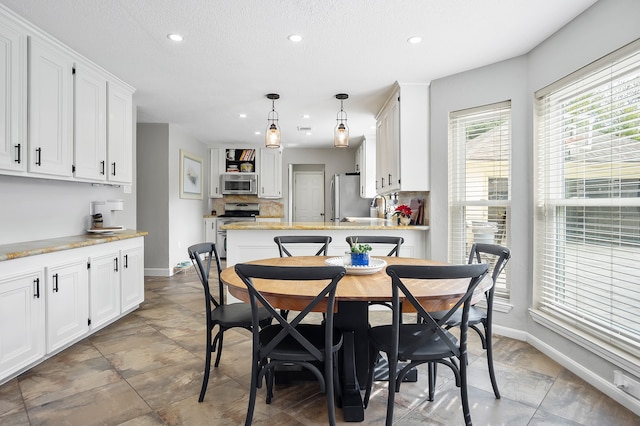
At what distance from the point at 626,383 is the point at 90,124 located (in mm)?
4351

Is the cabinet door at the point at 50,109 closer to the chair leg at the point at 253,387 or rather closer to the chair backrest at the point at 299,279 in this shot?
the chair backrest at the point at 299,279

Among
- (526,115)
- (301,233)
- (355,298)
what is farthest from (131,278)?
(526,115)

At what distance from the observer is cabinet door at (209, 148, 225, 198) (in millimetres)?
7320

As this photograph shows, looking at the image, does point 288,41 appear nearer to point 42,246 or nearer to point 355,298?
point 355,298

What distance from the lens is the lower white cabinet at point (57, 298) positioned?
2189 millimetres

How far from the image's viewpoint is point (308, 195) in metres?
8.10

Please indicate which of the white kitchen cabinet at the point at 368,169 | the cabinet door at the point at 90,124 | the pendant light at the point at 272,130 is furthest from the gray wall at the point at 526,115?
the cabinet door at the point at 90,124

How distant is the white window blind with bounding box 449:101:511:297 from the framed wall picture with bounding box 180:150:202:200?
14.2 ft

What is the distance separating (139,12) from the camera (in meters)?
2.37

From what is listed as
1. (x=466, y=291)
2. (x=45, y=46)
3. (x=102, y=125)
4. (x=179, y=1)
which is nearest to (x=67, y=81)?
(x=45, y=46)

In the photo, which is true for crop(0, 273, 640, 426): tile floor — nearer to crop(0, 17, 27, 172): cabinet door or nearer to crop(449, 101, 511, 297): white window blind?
crop(449, 101, 511, 297): white window blind

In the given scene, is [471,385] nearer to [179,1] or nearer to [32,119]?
[179,1]

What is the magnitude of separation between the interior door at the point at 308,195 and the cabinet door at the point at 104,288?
498 cm

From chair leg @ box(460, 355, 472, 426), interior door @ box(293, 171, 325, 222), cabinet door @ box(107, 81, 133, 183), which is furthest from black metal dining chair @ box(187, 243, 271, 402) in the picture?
interior door @ box(293, 171, 325, 222)
